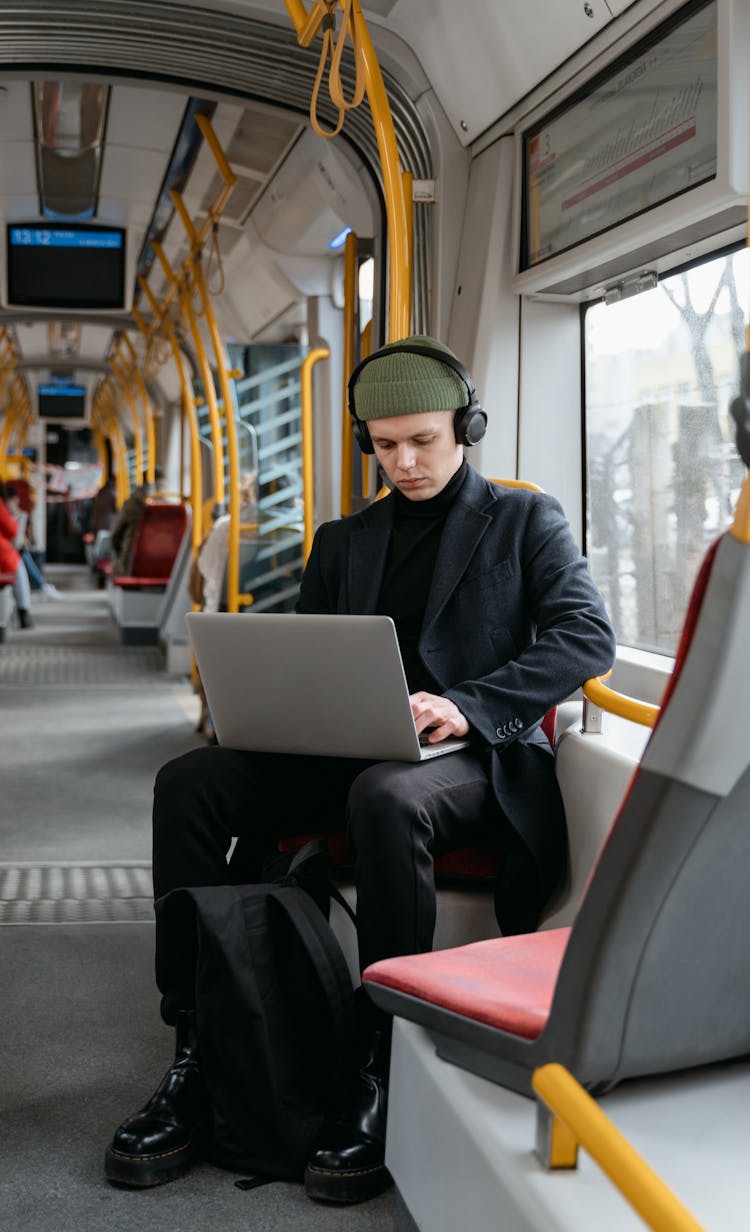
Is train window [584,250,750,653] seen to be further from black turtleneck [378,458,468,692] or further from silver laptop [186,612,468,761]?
silver laptop [186,612,468,761]

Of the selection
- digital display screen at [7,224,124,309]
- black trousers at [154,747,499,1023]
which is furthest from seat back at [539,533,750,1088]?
digital display screen at [7,224,124,309]

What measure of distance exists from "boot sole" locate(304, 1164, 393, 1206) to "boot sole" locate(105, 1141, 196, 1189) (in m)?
0.24

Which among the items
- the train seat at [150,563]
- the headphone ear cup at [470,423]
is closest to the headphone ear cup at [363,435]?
the headphone ear cup at [470,423]

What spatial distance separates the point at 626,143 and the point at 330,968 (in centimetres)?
189

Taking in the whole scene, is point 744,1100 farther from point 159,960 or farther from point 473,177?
point 473,177

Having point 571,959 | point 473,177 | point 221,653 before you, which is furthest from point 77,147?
point 571,959

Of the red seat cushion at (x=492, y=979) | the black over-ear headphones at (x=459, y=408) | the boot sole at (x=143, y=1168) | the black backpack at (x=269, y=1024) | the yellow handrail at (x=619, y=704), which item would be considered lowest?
the boot sole at (x=143, y=1168)

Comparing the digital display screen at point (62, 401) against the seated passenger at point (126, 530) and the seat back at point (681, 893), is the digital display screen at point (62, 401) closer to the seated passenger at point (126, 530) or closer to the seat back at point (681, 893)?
the seated passenger at point (126, 530)

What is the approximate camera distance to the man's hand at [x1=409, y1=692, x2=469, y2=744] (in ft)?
7.60

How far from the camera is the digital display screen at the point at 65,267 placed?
800cm

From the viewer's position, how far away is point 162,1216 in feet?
6.63

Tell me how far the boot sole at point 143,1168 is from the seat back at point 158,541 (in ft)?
31.7

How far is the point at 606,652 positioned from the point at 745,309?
838mm

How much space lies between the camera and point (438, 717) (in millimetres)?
2318
